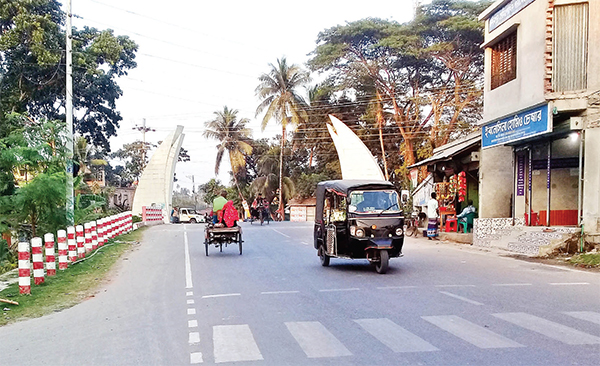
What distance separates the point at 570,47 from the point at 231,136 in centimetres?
4536

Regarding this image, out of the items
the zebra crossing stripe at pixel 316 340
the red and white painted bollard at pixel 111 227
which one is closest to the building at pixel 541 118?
the zebra crossing stripe at pixel 316 340

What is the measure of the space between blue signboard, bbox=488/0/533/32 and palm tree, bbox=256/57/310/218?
3070 cm

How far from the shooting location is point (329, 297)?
10047 mm

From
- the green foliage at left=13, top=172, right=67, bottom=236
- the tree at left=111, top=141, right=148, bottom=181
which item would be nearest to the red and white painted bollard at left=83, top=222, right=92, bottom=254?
the green foliage at left=13, top=172, right=67, bottom=236

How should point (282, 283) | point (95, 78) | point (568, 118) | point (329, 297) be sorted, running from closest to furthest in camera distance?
point (329, 297), point (282, 283), point (568, 118), point (95, 78)

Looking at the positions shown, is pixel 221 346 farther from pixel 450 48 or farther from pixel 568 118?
pixel 450 48

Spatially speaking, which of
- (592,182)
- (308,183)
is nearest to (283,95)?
(308,183)

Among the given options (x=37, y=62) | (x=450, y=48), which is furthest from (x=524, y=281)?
(x=450, y=48)

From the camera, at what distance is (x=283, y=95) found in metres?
52.3

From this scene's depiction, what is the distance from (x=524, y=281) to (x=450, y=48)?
3077cm

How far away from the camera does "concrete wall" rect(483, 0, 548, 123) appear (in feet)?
59.6

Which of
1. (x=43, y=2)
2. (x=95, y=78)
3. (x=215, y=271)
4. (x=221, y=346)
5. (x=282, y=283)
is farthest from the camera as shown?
(x=95, y=78)

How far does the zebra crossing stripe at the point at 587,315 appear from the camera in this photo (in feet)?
26.4

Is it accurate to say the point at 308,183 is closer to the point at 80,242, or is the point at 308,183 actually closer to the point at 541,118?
the point at 541,118
